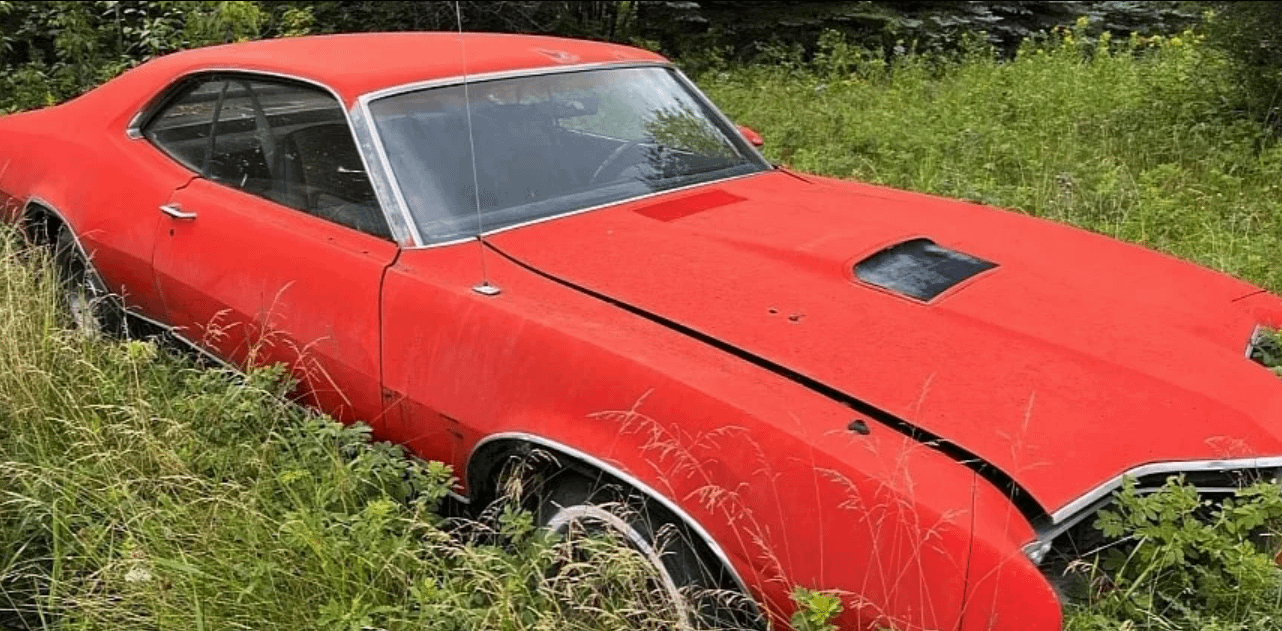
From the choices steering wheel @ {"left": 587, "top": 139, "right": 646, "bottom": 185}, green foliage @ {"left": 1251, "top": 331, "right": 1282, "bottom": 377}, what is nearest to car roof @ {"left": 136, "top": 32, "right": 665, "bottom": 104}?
steering wheel @ {"left": 587, "top": 139, "right": 646, "bottom": 185}

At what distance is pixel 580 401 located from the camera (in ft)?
7.74

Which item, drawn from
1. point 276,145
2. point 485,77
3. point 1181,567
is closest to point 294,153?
point 276,145

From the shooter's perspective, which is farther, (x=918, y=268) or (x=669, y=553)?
(x=918, y=268)

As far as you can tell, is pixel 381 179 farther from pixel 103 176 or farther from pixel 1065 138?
pixel 1065 138

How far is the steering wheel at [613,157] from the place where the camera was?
3.32m

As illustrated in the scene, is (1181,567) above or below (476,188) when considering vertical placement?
below

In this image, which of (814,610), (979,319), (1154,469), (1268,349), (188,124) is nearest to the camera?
(814,610)

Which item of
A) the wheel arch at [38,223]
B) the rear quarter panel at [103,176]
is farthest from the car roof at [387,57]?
the wheel arch at [38,223]

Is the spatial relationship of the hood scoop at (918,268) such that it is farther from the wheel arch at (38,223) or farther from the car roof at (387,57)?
the wheel arch at (38,223)

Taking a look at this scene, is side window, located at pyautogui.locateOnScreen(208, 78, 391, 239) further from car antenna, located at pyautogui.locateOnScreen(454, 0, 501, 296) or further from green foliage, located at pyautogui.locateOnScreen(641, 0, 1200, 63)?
green foliage, located at pyautogui.locateOnScreen(641, 0, 1200, 63)

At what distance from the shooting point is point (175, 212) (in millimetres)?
3469

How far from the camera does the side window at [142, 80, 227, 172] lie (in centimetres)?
373

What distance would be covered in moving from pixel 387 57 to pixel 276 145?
47cm

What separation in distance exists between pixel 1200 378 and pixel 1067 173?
3.76 metres
